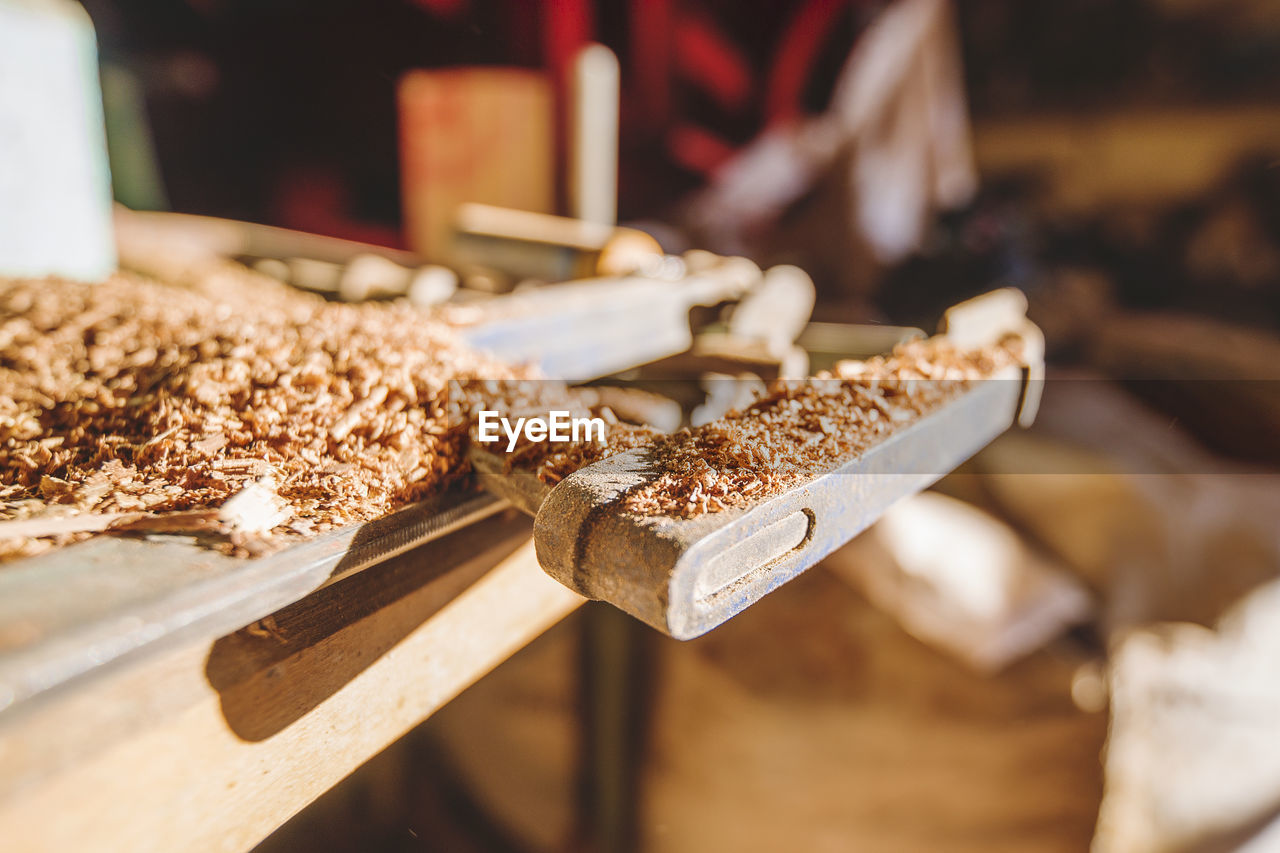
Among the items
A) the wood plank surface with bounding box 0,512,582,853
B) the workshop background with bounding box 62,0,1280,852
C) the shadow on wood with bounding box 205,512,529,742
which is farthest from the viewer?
the workshop background with bounding box 62,0,1280,852

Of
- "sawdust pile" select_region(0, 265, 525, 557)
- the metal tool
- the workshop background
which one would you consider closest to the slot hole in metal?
the metal tool

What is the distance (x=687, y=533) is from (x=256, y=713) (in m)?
0.38

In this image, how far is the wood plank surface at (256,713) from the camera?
0.39 meters

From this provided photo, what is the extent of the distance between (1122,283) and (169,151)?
522cm

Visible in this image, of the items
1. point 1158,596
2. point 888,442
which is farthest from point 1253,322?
point 888,442

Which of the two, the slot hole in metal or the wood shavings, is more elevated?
the wood shavings

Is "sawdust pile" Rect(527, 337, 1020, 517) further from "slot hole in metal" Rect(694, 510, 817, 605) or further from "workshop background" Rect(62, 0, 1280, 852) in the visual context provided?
"workshop background" Rect(62, 0, 1280, 852)

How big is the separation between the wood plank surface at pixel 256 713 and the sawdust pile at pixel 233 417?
0.29 ft

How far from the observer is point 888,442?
609 millimetres

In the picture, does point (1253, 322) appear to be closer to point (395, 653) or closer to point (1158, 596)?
point (1158, 596)

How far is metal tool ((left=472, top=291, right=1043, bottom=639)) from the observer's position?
0.42 meters

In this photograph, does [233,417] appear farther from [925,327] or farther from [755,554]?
[925,327]

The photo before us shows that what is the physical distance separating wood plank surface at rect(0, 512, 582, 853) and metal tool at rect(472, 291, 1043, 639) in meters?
0.15

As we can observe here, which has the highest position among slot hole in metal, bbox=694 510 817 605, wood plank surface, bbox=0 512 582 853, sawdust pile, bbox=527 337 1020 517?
sawdust pile, bbox=527 337 1020 517
